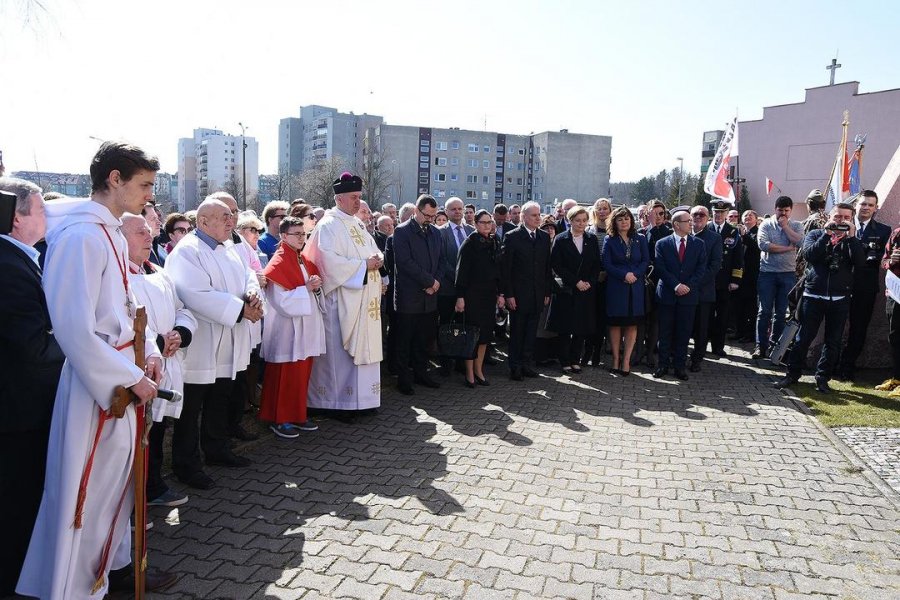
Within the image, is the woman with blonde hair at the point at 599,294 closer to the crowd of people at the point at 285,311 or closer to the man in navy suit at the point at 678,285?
the crowd of people at the point at 285,311

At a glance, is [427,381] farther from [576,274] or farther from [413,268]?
[576,274]

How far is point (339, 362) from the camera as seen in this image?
6.24 metres

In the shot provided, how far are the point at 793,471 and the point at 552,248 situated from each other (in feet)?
14.2

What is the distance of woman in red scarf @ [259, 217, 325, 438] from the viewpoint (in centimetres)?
554

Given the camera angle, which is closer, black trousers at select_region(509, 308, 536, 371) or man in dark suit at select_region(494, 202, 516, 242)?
black trousers at select_region(509, 308, 536, 371)

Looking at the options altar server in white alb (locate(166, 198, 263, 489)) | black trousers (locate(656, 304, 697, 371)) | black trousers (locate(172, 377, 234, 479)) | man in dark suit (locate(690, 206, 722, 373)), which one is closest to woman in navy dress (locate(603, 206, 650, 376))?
black trousers (locate(656, 304, 697, 371))

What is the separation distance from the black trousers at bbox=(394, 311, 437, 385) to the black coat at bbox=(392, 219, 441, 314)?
0.13 m

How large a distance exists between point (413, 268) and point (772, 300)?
575cm

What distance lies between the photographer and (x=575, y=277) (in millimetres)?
8391

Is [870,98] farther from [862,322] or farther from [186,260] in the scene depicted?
[186,260]

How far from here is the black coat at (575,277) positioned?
8.40 m

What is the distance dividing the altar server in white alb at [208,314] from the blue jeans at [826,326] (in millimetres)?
6478

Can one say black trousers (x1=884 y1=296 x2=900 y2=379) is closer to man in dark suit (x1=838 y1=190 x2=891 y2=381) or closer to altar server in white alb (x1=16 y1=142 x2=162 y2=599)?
man in dark suit (x1=838 y1=190 x2=891 y2=381)

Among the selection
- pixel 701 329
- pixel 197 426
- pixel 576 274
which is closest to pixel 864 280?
pixel 701 329
